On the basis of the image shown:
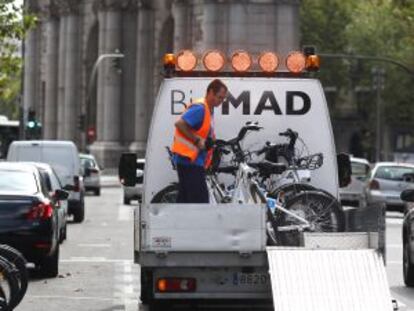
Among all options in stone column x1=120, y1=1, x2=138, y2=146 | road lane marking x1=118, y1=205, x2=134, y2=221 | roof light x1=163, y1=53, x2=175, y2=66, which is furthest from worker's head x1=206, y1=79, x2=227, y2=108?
stone column x1=120, y1=1, x2=138, y2=146

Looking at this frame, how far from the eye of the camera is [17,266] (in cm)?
1345

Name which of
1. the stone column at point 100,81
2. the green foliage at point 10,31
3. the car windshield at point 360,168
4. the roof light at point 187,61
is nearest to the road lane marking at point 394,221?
the car windshield at point 360,168

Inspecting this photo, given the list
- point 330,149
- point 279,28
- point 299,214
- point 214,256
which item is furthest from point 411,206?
point 279,28

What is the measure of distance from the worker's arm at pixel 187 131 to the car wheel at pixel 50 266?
6.19 metres

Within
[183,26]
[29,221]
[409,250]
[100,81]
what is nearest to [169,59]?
[29,221]

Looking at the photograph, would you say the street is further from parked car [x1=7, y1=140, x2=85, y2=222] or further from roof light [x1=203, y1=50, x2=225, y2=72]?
roof light [x1=203, y1=50, x2=225, y2=72]

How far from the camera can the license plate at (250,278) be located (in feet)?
42.0

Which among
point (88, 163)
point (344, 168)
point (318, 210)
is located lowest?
point (88, 163)

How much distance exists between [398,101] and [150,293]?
288 feet

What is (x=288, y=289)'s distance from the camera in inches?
478

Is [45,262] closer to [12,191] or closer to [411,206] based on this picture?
Answer: [12,191]

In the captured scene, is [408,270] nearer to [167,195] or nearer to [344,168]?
[344,168]

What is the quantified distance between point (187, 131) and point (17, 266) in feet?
6.27

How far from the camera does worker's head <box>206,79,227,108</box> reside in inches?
536
